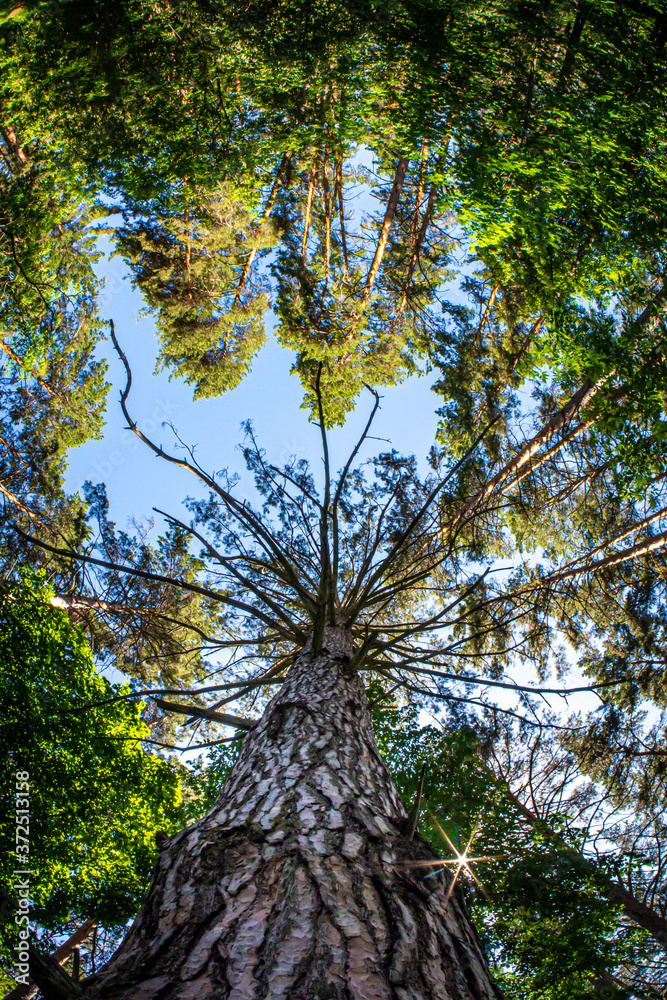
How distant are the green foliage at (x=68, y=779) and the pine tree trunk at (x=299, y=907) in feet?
9.65

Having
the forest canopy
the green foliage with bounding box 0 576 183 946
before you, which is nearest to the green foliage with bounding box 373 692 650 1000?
the forest canopy

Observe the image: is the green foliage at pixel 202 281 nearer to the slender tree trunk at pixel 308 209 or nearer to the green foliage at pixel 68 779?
the slender tree trunk at pixel 308 209

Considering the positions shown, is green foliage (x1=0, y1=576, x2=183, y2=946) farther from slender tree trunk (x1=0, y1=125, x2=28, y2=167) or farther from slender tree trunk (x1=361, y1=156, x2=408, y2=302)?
slender tree trunk (x1=361, y1=156, x2=408, y2=302)

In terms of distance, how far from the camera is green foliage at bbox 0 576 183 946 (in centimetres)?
441

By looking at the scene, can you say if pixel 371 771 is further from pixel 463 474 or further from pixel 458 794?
pixel 463 474

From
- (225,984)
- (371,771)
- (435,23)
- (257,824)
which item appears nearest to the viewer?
(225,984)

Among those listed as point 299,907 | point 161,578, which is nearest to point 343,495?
point 161,578

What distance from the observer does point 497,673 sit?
7.44 meters

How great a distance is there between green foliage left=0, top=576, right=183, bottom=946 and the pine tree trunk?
9.65 feet

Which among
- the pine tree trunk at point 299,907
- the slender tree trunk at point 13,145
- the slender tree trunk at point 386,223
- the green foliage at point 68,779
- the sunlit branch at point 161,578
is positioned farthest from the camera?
the slender tree trunk at point 386,223

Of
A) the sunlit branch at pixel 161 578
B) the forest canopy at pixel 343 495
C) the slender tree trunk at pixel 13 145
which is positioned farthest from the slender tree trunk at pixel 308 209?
the sunlit branch at pixel 161 578

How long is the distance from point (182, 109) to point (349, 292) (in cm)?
307

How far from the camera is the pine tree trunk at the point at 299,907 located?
4.04 feet

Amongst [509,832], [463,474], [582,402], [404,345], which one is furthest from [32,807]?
[404,345]
